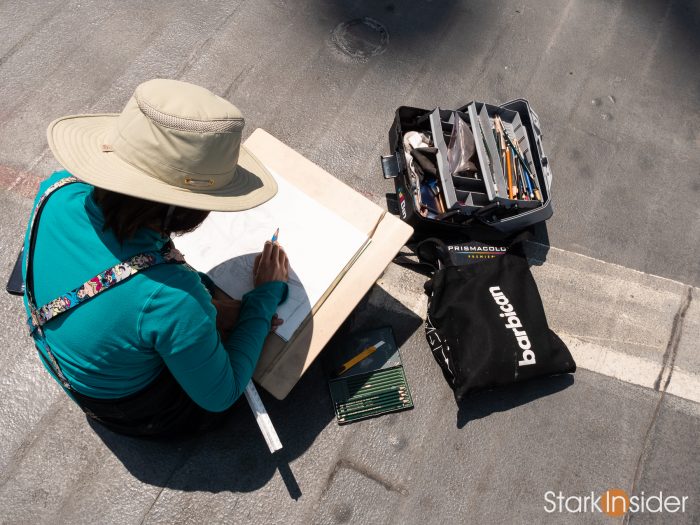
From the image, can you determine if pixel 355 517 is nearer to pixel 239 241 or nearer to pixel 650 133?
pixel 239 241

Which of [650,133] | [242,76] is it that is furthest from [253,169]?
[650,133]

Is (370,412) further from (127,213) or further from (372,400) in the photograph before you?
(127,213)

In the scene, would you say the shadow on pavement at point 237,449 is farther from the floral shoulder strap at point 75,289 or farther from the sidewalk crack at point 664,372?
the sidewalk crack at point 664,372

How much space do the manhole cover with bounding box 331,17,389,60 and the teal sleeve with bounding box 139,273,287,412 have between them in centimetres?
214

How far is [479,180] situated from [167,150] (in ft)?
5.59

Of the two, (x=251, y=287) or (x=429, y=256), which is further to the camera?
(x=429, y=256)

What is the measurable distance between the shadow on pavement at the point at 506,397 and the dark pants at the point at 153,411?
1149 millimetres

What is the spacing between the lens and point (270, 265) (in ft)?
6.15

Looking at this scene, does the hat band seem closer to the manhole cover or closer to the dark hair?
the dark hair

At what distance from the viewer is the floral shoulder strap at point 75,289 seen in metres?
1.29

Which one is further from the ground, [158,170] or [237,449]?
[158,170]

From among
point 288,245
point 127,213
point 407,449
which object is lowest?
point 407,449

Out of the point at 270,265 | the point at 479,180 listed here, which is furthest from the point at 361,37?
the point at 270,265

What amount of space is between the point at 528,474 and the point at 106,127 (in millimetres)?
2217
